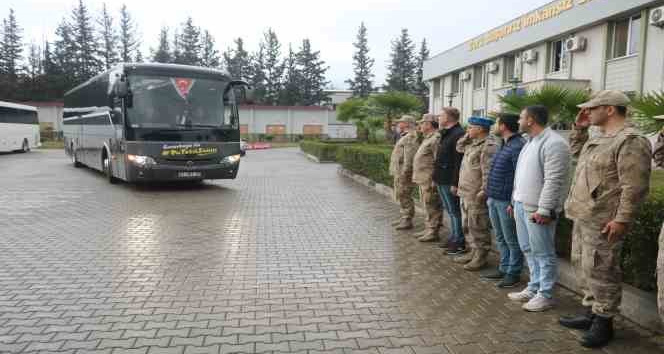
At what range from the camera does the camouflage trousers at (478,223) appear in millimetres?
5965

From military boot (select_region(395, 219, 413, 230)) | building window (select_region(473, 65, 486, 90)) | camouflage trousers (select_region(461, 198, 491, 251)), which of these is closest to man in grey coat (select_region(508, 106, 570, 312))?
camouflage trousers (select_region(461, 198, 491, 251))

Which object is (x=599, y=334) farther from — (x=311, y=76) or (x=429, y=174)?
(x=311, y=76)

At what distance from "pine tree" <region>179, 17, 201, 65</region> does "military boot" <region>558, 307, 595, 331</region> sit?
260 ft

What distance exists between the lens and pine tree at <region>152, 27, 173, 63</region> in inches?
3093

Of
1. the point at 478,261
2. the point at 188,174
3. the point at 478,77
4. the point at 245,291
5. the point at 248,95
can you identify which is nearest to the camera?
the point at 245,291

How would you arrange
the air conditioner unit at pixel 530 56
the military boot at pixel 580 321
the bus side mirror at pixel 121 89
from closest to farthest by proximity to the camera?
the military boot at pixel 580 321
the bus side mirror at pixel 121 89
the air conditioner unit at pixel 530 56

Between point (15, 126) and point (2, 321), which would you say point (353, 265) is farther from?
point (15, 126)

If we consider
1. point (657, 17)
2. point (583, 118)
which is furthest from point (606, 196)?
point (657, 17)

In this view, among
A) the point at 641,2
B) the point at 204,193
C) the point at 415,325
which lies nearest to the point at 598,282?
the point at 415,325

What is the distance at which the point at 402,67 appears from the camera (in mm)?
79188

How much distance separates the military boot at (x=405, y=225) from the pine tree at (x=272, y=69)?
241 feet

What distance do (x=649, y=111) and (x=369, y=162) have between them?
10069mm

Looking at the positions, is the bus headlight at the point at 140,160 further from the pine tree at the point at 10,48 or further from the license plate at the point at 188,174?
the pine tree at the point at 10,48

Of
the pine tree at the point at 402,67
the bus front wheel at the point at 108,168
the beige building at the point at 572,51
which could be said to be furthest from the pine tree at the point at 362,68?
the bus front wheel at the point at 108,168
